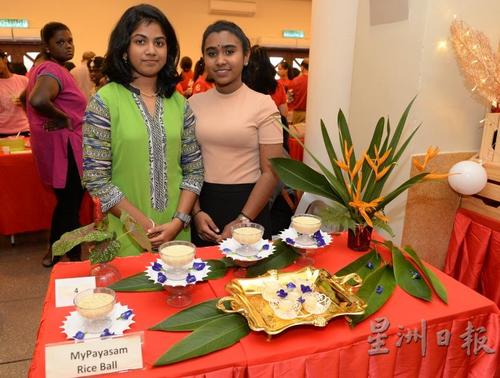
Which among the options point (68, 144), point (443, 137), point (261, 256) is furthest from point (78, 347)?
point (68, 144)

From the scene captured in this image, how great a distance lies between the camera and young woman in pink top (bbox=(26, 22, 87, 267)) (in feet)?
7.87

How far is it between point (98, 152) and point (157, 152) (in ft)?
0.62

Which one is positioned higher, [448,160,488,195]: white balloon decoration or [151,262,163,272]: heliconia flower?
[448,160,488,195]: white balloon decoration

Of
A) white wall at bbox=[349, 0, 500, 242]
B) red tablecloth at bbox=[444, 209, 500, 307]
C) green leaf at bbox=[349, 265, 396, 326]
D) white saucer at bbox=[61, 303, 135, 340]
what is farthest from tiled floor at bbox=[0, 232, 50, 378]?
red tablecloth at bbox=[444, 209, 500, 307]

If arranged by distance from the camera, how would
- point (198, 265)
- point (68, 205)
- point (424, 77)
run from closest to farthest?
point (198, 265), point (424, 77), point (68, 205)

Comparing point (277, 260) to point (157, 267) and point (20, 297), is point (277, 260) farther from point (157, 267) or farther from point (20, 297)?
point (20, 297)

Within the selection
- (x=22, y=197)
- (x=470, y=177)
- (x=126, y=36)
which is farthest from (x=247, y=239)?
(x=22, y=197)

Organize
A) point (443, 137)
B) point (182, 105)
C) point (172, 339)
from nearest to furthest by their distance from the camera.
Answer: point (172, 339) → point (182, 105) → point (443, 137)

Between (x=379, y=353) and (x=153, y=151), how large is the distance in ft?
3.01

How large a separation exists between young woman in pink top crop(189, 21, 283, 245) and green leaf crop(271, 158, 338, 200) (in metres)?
0.19

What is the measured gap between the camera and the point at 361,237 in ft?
4.67

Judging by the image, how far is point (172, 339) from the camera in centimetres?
93

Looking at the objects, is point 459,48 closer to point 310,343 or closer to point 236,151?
point 236,151

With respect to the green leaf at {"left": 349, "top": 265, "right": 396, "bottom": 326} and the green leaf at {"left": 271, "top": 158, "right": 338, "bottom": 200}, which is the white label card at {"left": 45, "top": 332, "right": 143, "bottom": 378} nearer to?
the green leaf at {"left": 349, "top": 265, "right": 396, "bottom": 326}
